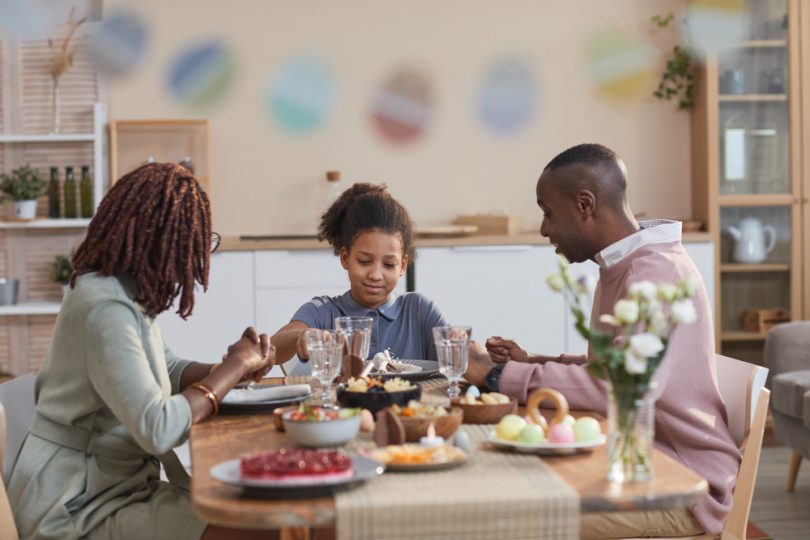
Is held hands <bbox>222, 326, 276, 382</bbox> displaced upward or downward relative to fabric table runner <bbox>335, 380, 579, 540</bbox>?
upward

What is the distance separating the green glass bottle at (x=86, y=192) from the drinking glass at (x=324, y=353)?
3197mm

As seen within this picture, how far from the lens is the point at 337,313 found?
9.01 ft

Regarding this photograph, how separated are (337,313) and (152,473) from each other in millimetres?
875

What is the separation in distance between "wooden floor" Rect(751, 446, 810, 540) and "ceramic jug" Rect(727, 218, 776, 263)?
0.91 metres

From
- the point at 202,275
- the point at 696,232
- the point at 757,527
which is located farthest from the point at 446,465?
the point at 696,232

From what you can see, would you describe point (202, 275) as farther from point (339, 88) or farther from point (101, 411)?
point (339, 88)

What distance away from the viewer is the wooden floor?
3514 mm

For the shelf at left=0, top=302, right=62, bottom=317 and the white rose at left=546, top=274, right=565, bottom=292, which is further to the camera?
the shelf at left=0, top=302, right=62, bottom=317

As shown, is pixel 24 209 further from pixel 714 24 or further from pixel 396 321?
pixel 714 24

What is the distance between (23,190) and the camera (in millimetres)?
4719

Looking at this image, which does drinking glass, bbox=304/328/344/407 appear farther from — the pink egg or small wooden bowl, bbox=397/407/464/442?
the pink egg

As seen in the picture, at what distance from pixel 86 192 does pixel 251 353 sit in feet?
10.2

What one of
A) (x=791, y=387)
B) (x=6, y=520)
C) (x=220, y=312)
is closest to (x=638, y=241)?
(x=6, y=520)

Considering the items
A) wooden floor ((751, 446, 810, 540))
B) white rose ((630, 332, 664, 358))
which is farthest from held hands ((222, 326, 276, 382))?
wooden floor ((751, 446, 810, 540))
